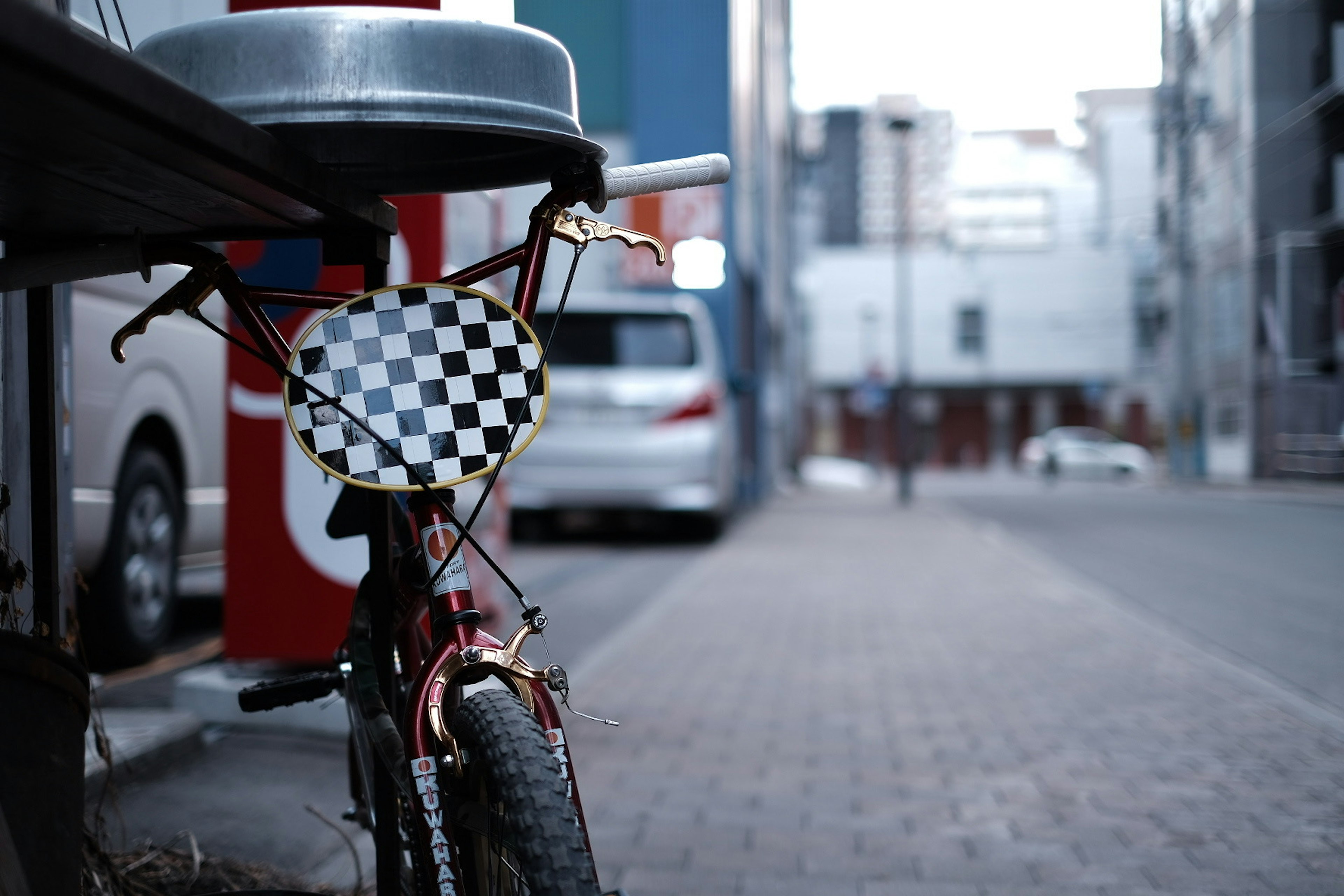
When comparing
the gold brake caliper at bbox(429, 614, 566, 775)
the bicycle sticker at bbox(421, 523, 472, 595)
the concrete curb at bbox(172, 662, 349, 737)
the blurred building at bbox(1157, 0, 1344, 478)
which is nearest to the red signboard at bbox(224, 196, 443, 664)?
the concrete curb at bbox(172, 662, 349, 737)

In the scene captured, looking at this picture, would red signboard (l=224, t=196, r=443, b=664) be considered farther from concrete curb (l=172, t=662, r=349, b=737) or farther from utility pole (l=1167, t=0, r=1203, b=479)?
utility pole (l=1167, t=0, r=1203, b=479)

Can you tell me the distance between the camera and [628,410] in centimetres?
1169

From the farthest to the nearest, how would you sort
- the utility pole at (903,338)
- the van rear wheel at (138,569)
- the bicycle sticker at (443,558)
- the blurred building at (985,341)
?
1. the blurred building at (985,341)
2. the utility pole at (903,338)
3. the van rear wheel at (138,569)
4. the bicycle sticker at (443,558)

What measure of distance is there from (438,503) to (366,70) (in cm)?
64

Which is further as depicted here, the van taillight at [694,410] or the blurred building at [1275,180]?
the van taillight at [694,410]

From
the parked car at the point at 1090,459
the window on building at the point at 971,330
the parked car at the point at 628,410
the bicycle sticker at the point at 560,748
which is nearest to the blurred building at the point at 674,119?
the parked car at the point at 628,410

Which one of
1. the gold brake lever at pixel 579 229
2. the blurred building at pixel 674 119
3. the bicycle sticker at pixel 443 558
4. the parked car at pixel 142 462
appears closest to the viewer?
the bicycle sticker at pixel 443 558

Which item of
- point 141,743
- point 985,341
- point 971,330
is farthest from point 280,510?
point 985,341

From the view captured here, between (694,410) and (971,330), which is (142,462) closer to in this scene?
(694,410)

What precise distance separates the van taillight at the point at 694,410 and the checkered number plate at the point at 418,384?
969cm

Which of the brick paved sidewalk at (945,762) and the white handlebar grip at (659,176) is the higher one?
the white handlebar grip at (659,176)

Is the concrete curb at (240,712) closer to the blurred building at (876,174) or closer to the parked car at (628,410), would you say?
the parked car at (628,410)

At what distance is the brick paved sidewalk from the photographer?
10.2 ft

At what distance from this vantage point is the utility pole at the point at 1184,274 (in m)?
10.3
